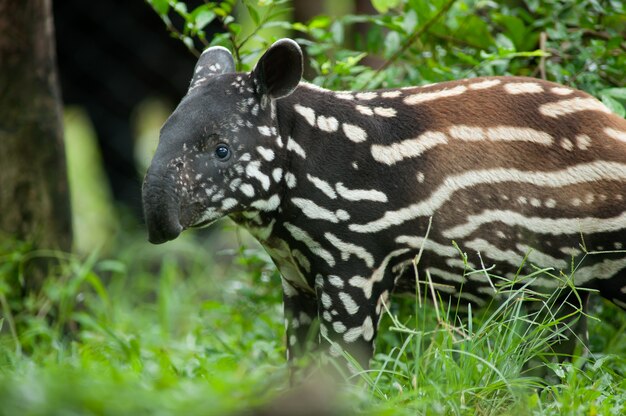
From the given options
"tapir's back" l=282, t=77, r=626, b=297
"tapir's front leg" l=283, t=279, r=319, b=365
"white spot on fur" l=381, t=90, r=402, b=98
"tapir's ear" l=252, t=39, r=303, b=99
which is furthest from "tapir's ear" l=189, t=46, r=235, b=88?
"tapir's front leg" l=283, t=279, r=319, b=365

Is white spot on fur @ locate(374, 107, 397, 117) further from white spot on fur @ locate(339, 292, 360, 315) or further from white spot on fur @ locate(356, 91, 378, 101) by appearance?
white spot on fur @ locate(339, 292, 360, 315)

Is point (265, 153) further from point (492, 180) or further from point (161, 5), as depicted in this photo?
point (161, 5)

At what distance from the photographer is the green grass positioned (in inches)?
88.9

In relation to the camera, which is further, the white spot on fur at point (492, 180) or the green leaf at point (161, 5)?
the green leaf at point (161, 5)

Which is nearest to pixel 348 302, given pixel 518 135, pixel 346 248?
pixel 346 248

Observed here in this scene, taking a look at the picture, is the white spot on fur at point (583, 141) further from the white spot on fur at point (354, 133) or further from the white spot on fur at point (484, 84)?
the white spot on fur at point (354, 133)

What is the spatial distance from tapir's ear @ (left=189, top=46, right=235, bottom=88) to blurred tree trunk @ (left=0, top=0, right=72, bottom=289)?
4.29 feet

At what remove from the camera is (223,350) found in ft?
14.4

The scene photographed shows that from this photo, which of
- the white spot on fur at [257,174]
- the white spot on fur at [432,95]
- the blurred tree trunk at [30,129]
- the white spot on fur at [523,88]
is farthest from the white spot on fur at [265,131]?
the blurred tree trunk at [30,129]

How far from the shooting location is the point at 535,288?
143 inches

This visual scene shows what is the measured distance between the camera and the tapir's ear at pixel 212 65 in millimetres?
3701

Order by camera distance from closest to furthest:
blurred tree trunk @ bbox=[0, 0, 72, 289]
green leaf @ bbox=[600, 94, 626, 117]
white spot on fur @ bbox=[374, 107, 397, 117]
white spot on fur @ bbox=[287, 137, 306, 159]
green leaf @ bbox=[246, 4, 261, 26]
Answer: white spot on fur @ bbox=[287, 137, 306, 159]
white spot on fur @ bbox=[374, 107, 397, 117]
green leaf @ bbox=[600, 94, 626, 117]
green leaf @ bbox=[246, 4, 261, 26]
blurred tree trunk @ bbox=[0, 0, 72, 289]

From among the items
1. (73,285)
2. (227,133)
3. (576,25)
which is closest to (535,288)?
(227,133)

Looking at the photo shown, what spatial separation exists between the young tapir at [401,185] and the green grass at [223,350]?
0.63 ft
